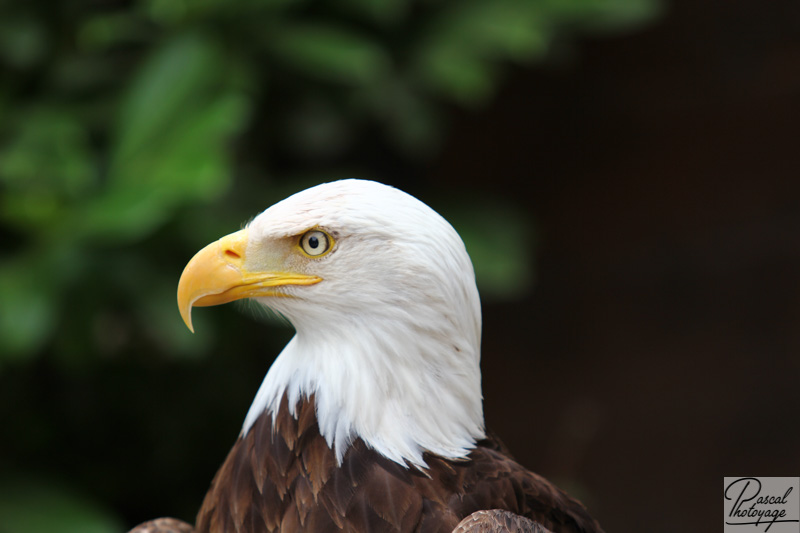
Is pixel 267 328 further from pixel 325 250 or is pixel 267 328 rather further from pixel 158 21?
pixel 325 250

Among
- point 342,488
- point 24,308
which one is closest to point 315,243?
point 342,488

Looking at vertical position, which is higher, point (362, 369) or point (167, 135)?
point (167, 135)

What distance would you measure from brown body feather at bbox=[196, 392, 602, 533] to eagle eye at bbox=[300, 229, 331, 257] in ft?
0.95

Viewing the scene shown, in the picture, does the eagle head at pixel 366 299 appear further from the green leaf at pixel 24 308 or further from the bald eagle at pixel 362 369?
the green leaf at pixel 24 308

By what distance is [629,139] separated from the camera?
4.20 meters

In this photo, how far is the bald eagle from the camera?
1490 millimetres

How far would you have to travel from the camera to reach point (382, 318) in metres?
1.52

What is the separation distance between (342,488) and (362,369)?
218 mm

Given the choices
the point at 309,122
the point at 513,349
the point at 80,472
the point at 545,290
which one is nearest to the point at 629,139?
the point at 545,290

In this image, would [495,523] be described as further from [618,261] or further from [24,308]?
[618,261]
